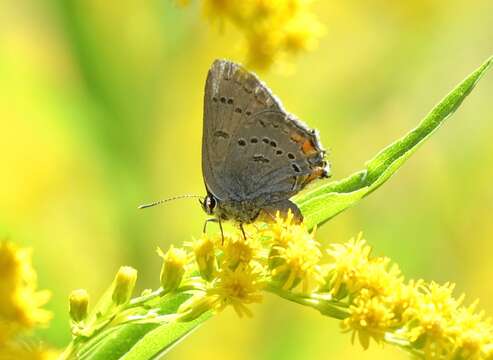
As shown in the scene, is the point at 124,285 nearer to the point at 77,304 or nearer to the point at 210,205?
the point at 77,304

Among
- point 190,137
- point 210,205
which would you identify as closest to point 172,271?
point 210,205

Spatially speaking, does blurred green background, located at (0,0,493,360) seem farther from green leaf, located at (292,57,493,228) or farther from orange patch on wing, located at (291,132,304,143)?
green leaf, located at (292,57,493,228)

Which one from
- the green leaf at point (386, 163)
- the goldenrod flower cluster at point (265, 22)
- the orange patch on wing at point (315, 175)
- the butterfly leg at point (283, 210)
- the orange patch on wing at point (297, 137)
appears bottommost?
the green leaf at point (386, 163)

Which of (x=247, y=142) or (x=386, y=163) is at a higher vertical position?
(x=247, y=142)

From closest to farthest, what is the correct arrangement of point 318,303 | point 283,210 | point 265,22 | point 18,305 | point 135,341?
point 18,305 < point 135,341 < point 318,303 < point 283,210 < point 265,22

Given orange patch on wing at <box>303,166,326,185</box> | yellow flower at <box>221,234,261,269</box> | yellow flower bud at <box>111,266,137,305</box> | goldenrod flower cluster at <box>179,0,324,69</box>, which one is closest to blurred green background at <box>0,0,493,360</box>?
goldenrod flower cluster at <box>179,0,324,69</box>

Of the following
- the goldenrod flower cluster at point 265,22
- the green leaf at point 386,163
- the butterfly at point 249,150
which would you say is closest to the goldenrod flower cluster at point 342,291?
the green leaf at point 386,163

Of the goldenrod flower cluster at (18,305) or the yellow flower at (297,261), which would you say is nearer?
the goldenrod flower cluster at (18,305)

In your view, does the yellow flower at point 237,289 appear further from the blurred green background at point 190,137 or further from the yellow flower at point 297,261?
the blurred green background at point 190,137

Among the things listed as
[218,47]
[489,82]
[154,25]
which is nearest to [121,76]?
[154,25]
